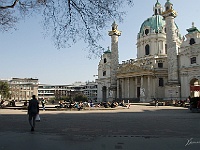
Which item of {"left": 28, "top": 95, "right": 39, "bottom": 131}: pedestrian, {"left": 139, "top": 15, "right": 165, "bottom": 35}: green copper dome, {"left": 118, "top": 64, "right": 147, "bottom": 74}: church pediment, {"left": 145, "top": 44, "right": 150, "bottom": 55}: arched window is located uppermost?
{"left": 139, "top": 15, "right": 165, "bottom": 35}: green copper dome

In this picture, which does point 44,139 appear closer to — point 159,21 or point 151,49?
point 151,49

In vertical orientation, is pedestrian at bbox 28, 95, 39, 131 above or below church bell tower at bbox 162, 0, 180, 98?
below

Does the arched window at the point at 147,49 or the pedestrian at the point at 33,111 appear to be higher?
the arched window at the point at 147,49

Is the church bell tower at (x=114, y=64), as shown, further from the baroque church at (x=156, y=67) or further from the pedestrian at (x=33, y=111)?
the pedestrian at (x=33, y=111)

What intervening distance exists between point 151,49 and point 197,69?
67.0 feet

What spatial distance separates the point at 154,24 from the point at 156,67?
58.5 feet

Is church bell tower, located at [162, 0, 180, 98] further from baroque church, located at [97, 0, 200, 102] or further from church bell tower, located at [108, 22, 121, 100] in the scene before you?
church bell tower, located at [108, 22, 121, 100]

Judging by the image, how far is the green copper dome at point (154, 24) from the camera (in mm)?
73625

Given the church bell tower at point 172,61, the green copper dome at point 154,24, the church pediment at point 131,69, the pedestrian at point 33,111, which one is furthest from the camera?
the green copper dome at point 154,24

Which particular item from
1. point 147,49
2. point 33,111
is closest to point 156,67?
point 147,49

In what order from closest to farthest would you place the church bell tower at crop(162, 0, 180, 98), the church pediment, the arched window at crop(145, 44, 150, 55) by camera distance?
the church bell tower at crop(162, 0, 180, 98)
the church pediment
the arched window at crop(145, 44, 150, 55)

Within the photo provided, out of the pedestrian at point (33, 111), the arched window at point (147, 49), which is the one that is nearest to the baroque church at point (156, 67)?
the arched window at point (147, 49)

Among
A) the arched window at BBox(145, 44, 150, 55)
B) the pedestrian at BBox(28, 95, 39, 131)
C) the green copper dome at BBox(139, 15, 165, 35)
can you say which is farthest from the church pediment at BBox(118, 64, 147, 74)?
the pedestrian at BBox(28, 95, 39, 131)

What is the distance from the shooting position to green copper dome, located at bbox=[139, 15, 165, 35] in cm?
7362
